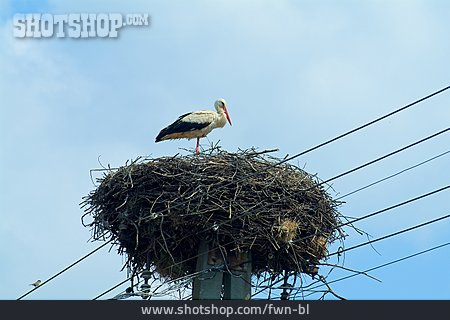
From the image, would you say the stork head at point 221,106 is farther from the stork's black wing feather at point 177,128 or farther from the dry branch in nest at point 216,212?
the dry branch in nest at point 216,212

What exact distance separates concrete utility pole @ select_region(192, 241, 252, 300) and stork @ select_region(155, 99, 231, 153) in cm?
297

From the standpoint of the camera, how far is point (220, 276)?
10297 mm

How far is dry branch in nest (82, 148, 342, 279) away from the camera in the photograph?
10219 mm

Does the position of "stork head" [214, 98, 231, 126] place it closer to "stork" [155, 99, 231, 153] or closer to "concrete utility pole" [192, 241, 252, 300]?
"stork" [155, 99, 231, 153]

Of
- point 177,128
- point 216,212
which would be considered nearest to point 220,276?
point 216,212

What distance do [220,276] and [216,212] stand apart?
1.87 ft

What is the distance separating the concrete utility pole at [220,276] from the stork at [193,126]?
2969mm

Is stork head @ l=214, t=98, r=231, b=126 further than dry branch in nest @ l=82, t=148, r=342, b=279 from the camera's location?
Yes

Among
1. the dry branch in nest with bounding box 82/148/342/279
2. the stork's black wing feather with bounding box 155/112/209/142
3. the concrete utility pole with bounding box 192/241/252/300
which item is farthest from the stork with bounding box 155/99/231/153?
the concrete utility pole with bounding box 192/241/252/300

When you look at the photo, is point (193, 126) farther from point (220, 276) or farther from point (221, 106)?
point (220, 276)

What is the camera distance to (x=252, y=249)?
34.3 ft
